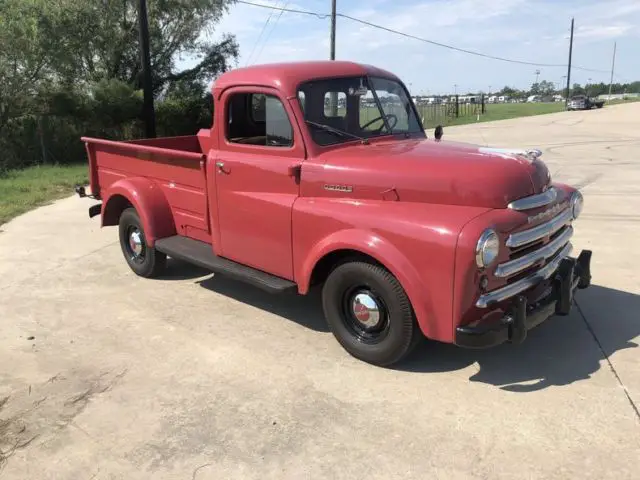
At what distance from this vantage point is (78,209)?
31.4 feet

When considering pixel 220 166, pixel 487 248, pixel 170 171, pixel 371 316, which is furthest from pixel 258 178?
pixel 487 248

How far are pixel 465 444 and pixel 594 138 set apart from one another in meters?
20.6

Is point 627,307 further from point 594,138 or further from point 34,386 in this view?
point 594,138

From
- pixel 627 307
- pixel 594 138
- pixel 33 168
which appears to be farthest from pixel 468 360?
pixel 594 138

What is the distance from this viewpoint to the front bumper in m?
3.24

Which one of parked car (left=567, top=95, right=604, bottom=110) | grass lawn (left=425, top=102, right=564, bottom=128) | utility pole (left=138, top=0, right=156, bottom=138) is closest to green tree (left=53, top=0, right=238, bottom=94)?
utility pole (left=138, top=0, right=156, bottom=138)

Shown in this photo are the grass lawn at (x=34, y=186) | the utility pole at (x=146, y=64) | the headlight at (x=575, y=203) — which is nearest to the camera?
the headlight at (x=575, y=203)

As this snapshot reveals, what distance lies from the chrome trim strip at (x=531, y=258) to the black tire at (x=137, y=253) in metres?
3.50

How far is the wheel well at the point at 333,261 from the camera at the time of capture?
12.3 ft

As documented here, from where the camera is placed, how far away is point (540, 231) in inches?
140

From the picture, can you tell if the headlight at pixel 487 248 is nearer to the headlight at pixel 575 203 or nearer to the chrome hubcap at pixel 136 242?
the headlight at pixel 575 203

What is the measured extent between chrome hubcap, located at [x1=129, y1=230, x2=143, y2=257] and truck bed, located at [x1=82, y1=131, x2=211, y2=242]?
0.59 meters

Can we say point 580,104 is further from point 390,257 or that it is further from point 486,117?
point 390,257

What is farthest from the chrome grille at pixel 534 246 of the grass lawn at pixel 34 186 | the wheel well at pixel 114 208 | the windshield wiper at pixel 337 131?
the grass lawn at pixel 34 186
